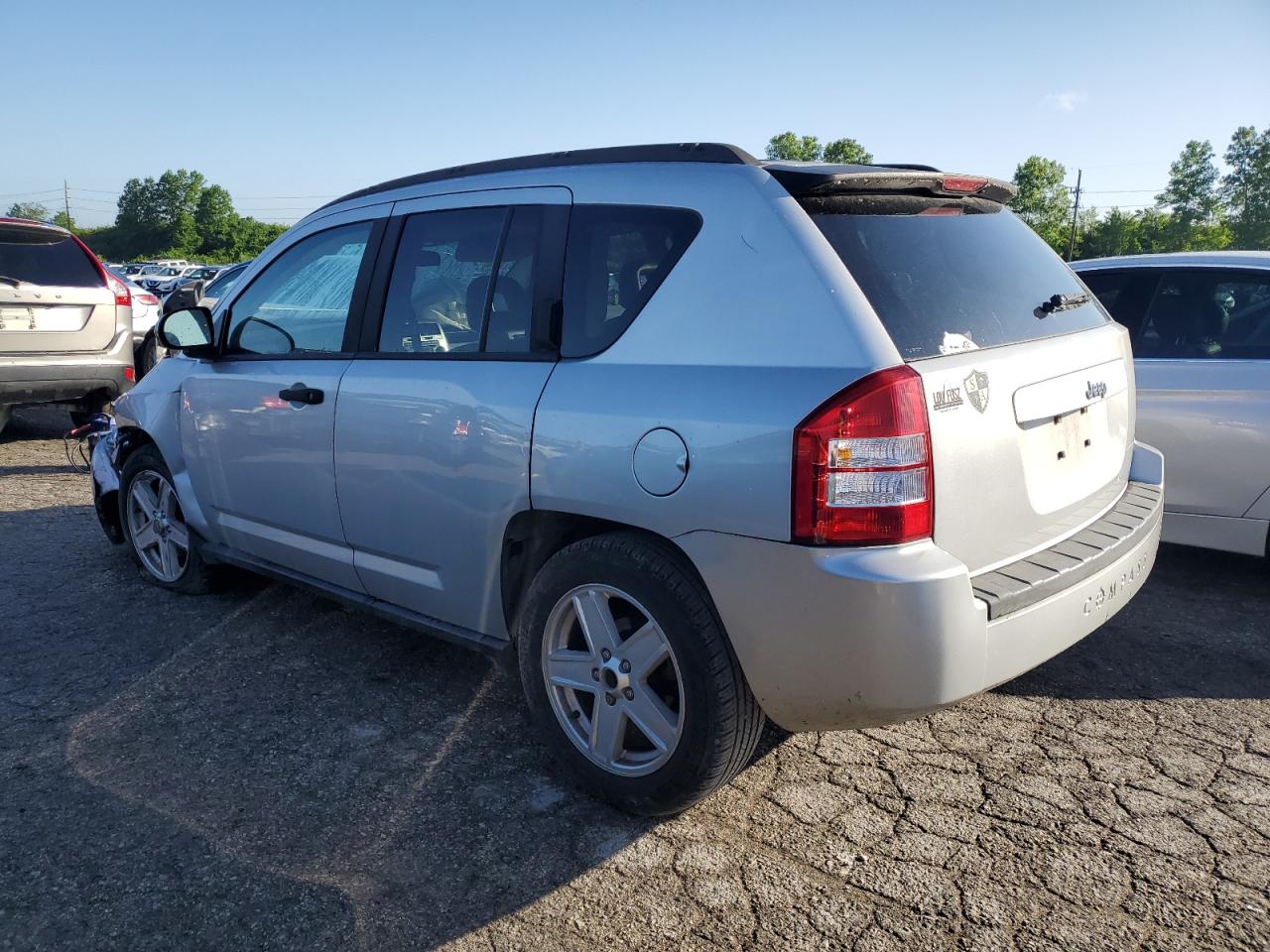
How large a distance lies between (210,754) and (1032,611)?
254 cm

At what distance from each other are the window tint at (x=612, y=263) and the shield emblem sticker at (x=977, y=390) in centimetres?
83

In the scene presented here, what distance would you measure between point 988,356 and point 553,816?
5.76ft

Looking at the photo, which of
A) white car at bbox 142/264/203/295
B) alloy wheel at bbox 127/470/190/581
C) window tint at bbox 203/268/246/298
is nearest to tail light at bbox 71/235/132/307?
window tint at bbox 203/268/246/298

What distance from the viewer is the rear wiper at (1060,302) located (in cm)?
310

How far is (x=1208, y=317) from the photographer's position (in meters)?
4.91

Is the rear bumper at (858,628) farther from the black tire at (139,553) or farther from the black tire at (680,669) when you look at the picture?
the black tire at (139,553)

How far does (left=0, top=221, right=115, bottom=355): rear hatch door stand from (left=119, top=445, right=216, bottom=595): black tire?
13.0 ft

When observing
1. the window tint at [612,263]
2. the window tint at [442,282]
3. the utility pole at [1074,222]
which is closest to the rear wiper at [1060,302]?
the window tint at [612,263]

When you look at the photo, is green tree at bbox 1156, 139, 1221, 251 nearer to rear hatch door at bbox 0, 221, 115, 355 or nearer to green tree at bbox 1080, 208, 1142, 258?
green tree at bbox 1080, 208, 1142, 258

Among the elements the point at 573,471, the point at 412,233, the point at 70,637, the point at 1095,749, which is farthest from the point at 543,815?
the point at 70,637

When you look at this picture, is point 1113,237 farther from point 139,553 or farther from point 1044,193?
point 139,553

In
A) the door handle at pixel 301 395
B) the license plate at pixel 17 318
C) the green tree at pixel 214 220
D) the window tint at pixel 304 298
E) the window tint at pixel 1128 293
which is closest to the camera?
the door handle at pixel 301 395

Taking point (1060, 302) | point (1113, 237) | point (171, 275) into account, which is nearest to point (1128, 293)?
point (1060, 302)

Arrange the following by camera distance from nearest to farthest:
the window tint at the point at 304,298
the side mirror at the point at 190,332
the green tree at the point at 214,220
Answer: the window tint at the point at 304,298, the side mirror at the point at 190,332, the green tree at the point at 214,220
